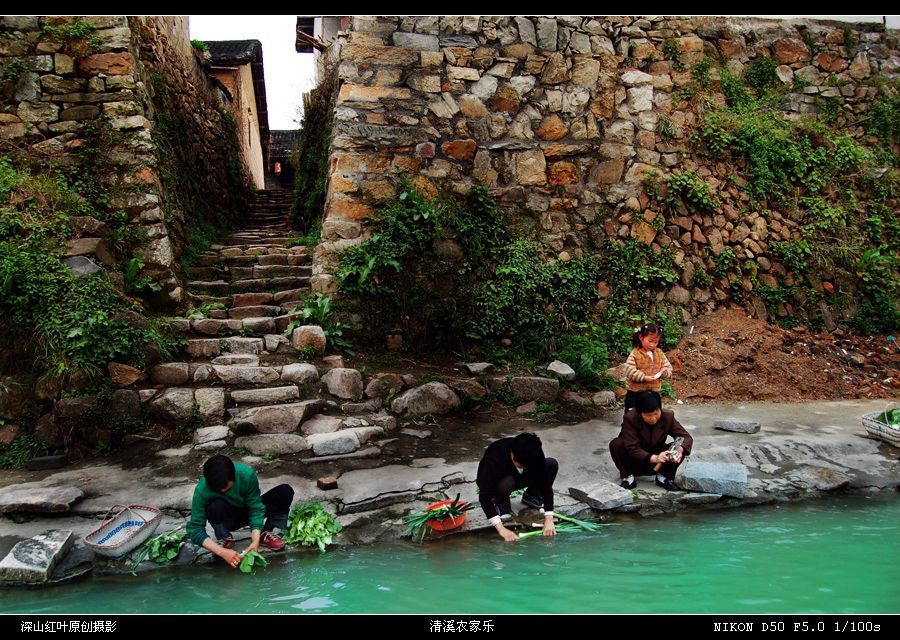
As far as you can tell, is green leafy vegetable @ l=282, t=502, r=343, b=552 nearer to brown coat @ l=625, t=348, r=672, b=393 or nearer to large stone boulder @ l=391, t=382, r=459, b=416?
large stone boulder @ l=391, t=382, r=459, b=416

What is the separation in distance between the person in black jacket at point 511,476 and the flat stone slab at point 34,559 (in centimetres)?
291

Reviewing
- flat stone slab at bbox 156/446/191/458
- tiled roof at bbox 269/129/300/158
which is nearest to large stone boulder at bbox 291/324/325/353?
flat stone slab at bbox 156/446/191/458

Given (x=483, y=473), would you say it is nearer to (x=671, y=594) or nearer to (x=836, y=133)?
Answer: (x=671, y=594)

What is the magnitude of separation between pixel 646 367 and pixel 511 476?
1.77 m

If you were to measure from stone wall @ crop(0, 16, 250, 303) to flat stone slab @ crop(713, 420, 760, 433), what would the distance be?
674 centimetres

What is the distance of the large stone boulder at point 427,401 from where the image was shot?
6.79m

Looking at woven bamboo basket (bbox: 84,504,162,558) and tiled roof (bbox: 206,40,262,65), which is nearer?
woven bamboo basket (bbox: 84,504,162,558)

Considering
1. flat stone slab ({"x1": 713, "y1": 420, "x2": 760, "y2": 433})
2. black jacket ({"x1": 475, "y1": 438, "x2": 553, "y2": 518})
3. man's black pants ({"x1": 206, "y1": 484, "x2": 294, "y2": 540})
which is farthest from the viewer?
flat stone slab ({"x1": 713, "y1": 420, "x2": 760, "y2": 433})

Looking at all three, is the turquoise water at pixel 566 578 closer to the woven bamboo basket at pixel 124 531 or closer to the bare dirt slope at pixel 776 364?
the woven bamboo basket at pixel 124 531

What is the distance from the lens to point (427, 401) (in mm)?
6867

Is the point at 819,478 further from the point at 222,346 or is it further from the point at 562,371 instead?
the point at 222,346

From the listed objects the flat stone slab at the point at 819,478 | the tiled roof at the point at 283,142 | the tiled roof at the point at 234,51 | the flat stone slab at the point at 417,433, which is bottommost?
the flat stone slab at the point at 819,478

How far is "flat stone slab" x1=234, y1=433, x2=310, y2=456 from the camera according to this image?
5.85 m

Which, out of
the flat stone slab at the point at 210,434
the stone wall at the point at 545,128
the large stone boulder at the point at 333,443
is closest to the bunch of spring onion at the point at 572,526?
the large stone boulder at the point at 333,443
